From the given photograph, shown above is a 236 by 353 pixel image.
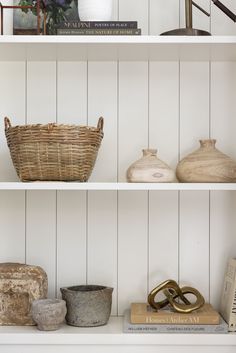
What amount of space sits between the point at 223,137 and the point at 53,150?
2.00ft

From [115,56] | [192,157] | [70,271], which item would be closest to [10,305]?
[70,271]

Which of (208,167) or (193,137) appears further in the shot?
(193,137)

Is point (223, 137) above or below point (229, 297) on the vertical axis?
above

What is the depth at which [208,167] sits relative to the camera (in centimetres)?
188

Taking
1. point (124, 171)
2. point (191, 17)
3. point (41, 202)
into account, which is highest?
point (191, 17)

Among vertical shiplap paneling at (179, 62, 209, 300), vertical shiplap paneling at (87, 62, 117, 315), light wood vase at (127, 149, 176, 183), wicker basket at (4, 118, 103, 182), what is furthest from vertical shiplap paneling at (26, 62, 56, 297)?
vertical shiplap paneling at (179, 62, 209, 300)

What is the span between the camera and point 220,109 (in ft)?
6.77

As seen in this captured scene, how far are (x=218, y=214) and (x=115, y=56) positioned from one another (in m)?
0.63

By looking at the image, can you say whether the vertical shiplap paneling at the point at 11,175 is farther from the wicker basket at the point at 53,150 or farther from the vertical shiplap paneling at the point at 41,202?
the wicker basket at the point at 53,150

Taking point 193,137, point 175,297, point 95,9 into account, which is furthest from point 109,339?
point 95,9

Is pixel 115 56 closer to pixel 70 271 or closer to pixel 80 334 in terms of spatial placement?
pixel 70 271

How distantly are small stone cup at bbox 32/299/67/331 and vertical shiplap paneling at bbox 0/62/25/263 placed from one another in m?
0.27

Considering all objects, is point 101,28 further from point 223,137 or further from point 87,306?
point 87,306

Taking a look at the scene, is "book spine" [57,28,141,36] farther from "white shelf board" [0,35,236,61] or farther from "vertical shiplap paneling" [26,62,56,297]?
"vertical shiplap paneling" [26,62,56,297]
